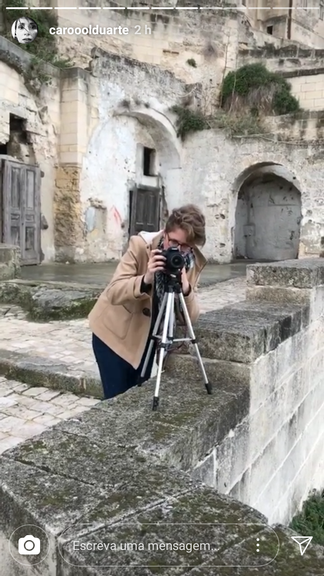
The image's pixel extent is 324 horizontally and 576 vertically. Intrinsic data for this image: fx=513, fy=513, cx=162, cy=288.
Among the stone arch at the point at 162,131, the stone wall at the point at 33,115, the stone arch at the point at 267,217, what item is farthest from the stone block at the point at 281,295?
the stone arch at the point at 267,217

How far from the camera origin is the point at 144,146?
16047 millimetres

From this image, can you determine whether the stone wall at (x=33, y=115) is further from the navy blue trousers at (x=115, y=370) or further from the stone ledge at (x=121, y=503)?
the stone ledge at (x=121, y=503)

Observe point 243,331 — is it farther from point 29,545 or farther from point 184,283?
point 29,545

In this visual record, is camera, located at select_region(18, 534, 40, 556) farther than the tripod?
No

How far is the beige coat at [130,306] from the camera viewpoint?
2.80m

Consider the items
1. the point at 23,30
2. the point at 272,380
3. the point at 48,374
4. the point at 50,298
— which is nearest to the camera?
the point at 272,380

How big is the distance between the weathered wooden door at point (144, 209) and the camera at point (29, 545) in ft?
46.0

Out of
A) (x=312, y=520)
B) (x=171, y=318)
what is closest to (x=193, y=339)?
(x=171, y=318)

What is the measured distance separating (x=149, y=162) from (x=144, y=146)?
674 millimetres

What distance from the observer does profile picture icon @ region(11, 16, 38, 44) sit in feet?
44.5

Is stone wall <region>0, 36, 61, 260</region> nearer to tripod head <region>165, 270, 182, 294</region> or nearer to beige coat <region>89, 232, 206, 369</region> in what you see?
beige coat <region>89, 232, 206, 369</region>

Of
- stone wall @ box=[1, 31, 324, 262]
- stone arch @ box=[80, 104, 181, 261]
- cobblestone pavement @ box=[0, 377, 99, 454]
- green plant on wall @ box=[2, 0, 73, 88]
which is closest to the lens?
cobblestone pavement @ box=[0, 377, 99, 454]

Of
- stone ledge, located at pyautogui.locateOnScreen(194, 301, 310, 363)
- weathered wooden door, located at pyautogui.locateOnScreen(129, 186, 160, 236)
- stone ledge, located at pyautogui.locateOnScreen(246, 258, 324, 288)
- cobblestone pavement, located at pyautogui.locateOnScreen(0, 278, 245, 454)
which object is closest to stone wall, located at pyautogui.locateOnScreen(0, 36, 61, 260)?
weathered wooden door, located at pyautogui.locateOnScreen(129, 186, 160, 236)

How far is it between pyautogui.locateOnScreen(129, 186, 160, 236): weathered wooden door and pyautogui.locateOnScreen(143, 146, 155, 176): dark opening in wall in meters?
0.56
